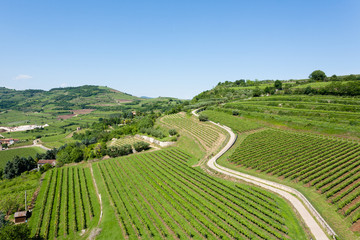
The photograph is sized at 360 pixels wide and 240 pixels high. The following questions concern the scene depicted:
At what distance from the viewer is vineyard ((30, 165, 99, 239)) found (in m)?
35.8

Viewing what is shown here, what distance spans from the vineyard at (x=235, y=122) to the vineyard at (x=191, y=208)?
34.1 meters

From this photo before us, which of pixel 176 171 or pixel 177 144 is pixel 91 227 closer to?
pixel 176 171

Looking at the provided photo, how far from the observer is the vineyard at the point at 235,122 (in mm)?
76344

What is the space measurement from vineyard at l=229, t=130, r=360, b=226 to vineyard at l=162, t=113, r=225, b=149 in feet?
35.9

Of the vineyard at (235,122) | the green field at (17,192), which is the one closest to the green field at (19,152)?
the green field at (17,192)

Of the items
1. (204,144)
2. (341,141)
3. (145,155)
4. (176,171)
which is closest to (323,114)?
(341,141)

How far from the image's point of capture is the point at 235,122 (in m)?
84.4

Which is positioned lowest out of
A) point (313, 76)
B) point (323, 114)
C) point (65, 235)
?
point (65, 235)

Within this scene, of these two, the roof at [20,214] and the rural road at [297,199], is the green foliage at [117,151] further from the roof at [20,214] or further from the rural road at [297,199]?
the rural road at [297,199]

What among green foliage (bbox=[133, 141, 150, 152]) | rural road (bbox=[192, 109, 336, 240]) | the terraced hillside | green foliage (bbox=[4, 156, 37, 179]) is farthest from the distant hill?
green foliage (bbox=[4, 156, 37, 179])

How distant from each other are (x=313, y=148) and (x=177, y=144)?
145 ft

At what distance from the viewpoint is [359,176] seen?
38.1m

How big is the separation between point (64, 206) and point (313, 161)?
58137mm

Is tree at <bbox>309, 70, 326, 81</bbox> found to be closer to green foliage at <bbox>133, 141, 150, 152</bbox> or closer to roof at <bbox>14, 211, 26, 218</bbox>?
green foliage at <bbox>133, 141, 150, 152</bbox>
